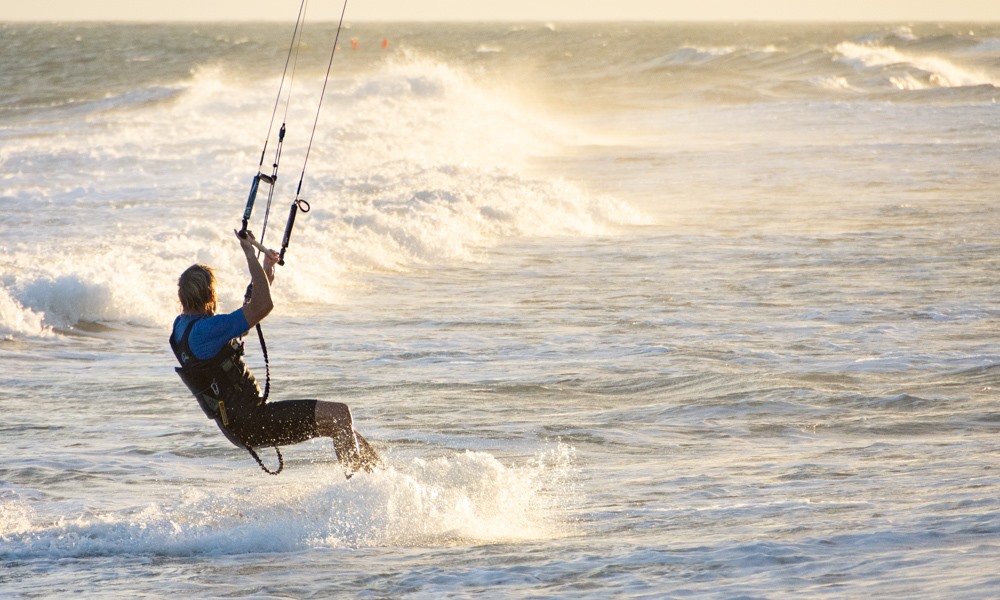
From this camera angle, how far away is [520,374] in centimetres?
1026

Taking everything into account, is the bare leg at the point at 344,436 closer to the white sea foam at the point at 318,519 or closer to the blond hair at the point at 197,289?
the white sea foam at the point at 318,519

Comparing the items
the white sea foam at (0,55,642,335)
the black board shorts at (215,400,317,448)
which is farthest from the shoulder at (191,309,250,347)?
the white sea foam at (0,55,642,335)

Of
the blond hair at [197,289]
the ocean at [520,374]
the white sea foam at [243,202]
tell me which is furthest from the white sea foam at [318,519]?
the white sea foam at [243,202]

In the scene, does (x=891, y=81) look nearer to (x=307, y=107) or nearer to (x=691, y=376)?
(x=307, y=107)

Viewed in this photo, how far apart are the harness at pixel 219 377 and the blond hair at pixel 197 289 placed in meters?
0.07

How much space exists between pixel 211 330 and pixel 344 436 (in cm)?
92

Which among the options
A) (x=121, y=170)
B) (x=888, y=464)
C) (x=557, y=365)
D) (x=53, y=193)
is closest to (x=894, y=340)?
(x=557, y=365)

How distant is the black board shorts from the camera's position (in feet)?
21.6

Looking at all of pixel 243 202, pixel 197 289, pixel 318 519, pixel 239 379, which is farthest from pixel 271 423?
pixel 243 202

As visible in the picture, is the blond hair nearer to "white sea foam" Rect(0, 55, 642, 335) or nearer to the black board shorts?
the black board shorts

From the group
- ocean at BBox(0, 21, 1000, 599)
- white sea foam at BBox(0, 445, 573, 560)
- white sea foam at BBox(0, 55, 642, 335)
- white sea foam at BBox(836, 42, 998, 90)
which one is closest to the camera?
ocean at BBox(0, 21, 1000, 599)

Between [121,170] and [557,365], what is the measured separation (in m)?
15.3

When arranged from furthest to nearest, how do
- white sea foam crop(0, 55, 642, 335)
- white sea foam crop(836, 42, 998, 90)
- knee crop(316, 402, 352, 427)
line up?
1. white sea foam crop(836, 42, 998, 90)
2. white sea foam crop(0, 55, 642, 335)
3. knee crop(316, 402, 352, 427)

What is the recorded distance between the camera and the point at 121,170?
23.8m
